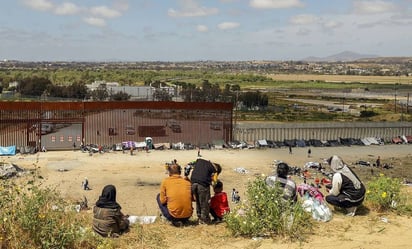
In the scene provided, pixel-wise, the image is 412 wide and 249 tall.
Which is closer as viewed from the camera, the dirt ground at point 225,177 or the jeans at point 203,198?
the dirt ground at point 225,177

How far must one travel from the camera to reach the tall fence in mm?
41594

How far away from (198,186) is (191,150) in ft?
88.5

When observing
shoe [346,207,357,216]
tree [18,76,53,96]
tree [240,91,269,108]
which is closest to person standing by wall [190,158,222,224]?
shoe [346,207,357,216]

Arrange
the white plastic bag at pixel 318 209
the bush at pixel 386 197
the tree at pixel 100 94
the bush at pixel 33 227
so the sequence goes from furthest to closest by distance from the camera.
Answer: the tree at pixel 100 94
the bush at pixel 386 197
the white plastic bag at pixel 318 209
the bush at pixel 33 227

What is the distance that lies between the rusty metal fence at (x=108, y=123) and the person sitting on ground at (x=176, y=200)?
26972 millimetres

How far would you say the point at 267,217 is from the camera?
708 cm

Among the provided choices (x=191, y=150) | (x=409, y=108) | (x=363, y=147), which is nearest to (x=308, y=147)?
(x=363, y=147)

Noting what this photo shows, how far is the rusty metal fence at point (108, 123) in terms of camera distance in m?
32.9

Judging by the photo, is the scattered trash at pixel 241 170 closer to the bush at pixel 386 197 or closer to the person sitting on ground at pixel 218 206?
the bush at pixel 386 197

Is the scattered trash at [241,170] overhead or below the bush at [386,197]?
below

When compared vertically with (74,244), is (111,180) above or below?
below

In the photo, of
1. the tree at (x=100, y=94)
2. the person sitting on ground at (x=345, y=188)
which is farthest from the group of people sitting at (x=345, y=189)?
the tree at (x=100, y=94)

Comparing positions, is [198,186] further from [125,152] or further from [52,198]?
[125,152]

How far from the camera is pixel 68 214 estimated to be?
6816 millimetres
